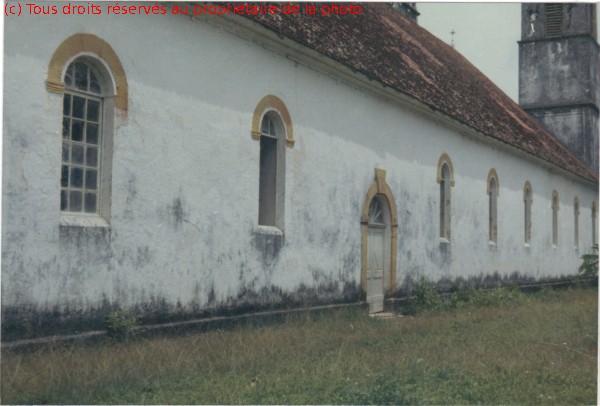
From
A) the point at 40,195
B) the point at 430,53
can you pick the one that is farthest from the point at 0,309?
the point at 430,53

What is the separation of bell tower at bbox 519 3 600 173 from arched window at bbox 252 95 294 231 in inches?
914

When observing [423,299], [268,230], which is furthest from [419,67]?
[268,230]

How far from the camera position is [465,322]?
13.4 m

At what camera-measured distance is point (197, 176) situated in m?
10.3

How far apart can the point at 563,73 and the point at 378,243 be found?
809 inches

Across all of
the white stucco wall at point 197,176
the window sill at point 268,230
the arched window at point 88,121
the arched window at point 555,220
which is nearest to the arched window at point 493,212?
the white stucco wall at point 197,176

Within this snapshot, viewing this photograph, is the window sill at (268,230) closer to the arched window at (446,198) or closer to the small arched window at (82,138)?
the small arched window at (82,138)

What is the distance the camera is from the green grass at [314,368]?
22.1ft

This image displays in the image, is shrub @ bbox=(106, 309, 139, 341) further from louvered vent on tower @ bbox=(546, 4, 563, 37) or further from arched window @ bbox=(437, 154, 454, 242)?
louvered vent on tower @ bbox=(546, 4, 563, 37)

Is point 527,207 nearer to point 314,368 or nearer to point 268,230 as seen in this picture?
point 268,230

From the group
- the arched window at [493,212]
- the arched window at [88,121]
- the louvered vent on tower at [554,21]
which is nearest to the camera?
the arched window at [88,121]

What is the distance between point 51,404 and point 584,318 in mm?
10798

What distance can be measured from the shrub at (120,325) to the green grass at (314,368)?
0.48 ft

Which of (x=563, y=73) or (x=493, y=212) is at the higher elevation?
(x=563, y=73)
